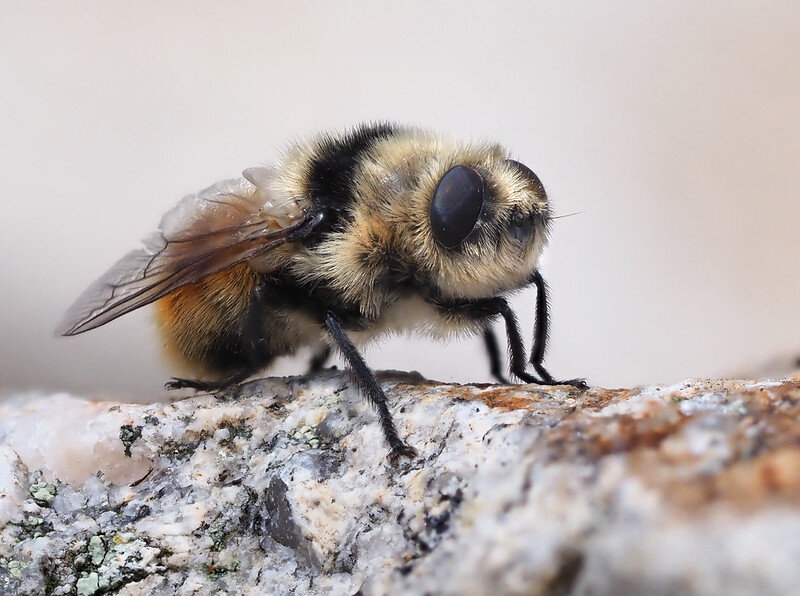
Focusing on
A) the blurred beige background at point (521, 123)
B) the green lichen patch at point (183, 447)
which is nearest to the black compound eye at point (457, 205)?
the green lichen patch at point (183, 447)

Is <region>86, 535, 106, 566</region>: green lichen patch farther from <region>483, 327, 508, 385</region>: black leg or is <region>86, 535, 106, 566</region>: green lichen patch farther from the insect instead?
<region>483, 327, 508, 385</region>: black leg

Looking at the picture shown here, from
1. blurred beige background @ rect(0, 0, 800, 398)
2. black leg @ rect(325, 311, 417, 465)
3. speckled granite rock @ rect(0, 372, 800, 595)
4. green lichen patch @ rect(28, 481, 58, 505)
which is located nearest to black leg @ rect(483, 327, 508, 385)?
speckled granite rock @ rect(0, 372, 800, 595)

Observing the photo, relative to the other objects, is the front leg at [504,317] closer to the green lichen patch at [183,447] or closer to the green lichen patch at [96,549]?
the green lichen patch at [183,447]

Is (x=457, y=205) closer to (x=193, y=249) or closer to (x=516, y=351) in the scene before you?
(x=516, y=351)

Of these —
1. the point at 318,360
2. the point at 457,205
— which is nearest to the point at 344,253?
the point at 457,205

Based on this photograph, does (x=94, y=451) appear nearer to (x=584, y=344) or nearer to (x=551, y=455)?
(x=551, y=455)

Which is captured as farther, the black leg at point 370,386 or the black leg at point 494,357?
the black leg at point 494,357
